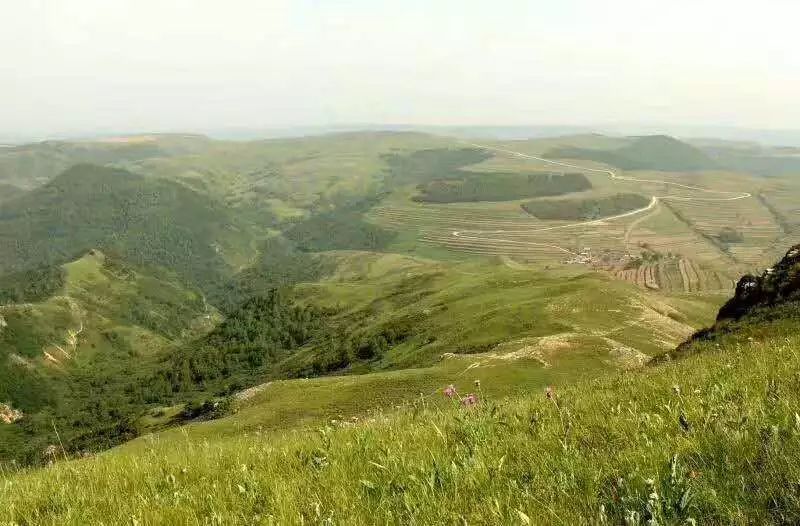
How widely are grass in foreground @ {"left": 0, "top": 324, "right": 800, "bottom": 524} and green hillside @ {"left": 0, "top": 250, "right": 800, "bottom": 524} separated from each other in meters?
0.02

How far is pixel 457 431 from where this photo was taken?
22.7ft

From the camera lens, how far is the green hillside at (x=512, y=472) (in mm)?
3633

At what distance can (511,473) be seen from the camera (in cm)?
487

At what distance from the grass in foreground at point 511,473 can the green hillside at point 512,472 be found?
2 centimetres

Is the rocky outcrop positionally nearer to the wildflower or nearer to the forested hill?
the forested hill

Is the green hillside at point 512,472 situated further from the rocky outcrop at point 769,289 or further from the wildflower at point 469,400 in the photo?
the rocky outcrop at point 769,289

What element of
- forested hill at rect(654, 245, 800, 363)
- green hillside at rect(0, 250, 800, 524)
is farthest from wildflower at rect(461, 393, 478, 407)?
forested hill at rect(654, 245, 800, 363)

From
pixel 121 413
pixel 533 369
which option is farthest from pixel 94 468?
pixel 121 413

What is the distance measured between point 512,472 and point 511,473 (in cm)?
1

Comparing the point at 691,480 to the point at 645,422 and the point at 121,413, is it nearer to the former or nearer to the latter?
the point at 645,422

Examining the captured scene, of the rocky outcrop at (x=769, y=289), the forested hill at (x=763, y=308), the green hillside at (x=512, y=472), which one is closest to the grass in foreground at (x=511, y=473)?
the green hillside at (x=512, y=472)

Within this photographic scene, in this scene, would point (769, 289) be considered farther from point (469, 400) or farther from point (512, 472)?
point (512, 472)

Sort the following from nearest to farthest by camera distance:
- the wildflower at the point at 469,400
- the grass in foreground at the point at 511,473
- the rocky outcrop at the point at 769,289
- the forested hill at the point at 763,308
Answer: the grass in foreground at the point at 511,473
the wildflower at the point at 469,400
the forested hill at the point at 763,308
the rocky outcrop at the point at 769,289

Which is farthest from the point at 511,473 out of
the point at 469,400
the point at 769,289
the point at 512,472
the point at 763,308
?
the point at 769,289
